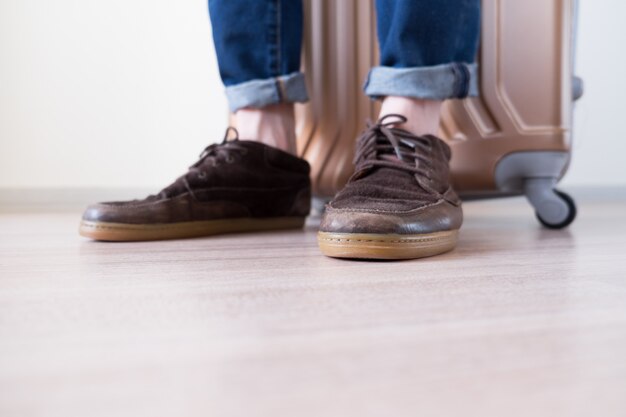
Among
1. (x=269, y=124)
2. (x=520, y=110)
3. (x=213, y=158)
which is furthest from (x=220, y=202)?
(x=520, y=110)

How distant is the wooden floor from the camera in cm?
27

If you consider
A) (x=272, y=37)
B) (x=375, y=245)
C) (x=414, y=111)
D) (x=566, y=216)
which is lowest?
(x=566, y=216)

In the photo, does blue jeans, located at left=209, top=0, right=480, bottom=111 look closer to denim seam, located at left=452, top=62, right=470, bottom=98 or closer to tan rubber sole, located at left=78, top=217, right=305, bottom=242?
denim seam, located at left=452, top=62, right=470, bottom=98

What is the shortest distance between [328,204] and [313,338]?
0.34 metres

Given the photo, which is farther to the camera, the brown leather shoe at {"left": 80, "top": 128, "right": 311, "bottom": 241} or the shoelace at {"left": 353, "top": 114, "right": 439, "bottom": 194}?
the brown leather shoe at {"left": 80, "top": 128, "right": 311, "bottom": 241}

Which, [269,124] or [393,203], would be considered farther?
[269,124]

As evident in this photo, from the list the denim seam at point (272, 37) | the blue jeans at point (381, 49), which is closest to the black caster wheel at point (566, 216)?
the blue jeans at point (381, 49)

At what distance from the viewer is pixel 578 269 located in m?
0.61

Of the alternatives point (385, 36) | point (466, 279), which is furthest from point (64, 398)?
point (385, 36)

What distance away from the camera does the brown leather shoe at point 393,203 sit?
63 cm

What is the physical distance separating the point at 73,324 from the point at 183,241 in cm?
47

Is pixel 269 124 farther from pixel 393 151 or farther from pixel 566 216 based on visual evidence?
pixel 566 216

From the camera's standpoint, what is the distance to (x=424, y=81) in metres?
0.77

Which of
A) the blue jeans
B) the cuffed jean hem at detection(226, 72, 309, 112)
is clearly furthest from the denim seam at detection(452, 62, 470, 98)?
the cuffed jean hem at detection(226, 72, 309, 112)
